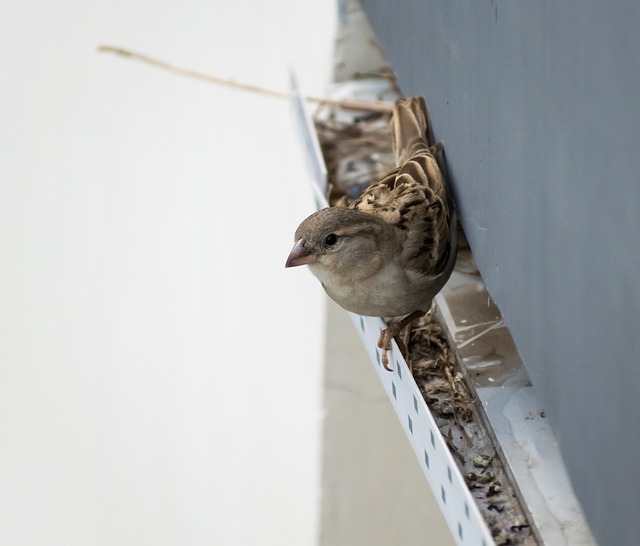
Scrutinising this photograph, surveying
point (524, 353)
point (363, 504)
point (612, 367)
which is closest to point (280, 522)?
point (363, 504)

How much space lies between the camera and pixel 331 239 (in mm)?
2037

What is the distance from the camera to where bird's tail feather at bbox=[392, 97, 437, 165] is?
7.27 ft

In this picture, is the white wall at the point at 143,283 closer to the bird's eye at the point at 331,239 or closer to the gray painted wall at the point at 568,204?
the bird's eye at the point at 331,239

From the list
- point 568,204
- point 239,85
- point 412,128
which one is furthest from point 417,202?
point 239,85

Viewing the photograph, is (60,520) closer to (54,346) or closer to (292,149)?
(54,346)

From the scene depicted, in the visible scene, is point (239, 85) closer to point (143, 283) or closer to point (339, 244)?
point (143, 283)

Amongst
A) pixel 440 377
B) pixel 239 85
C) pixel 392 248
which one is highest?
pixel 239 85

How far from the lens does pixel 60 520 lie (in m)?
4.23

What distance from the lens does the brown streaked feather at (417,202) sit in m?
2.09

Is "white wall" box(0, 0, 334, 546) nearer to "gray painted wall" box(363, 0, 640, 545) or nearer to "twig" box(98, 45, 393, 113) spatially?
"twig" box(98, 45, 393, 113)

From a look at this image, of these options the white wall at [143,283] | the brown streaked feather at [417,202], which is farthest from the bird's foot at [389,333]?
the white wall at [143,283]

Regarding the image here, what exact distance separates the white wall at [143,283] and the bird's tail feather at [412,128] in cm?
124

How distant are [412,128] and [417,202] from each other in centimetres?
22

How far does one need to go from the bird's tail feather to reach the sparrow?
0.10 feet
